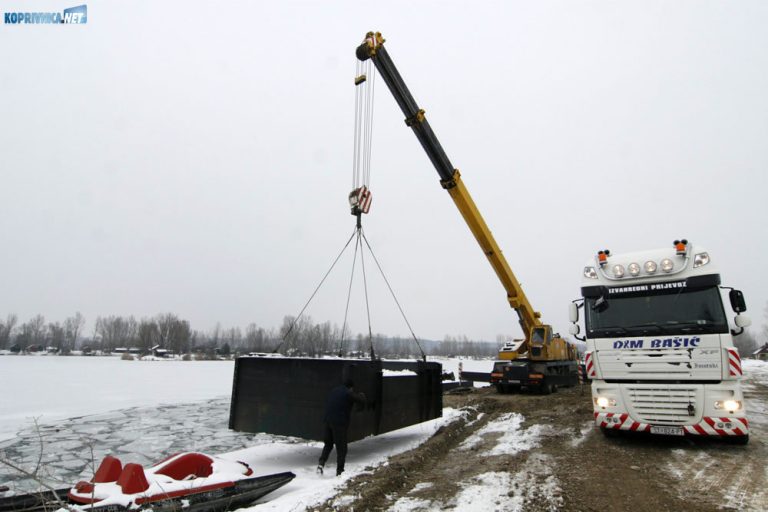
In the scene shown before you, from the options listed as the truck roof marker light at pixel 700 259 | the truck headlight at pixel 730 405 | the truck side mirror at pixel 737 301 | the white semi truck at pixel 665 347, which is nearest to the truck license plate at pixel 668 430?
the white semi truck at pixel 665 347

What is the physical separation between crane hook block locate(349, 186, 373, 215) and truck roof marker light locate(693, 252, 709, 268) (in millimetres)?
6285

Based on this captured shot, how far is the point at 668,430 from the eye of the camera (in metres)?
7.10

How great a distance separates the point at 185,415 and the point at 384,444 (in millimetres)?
7818

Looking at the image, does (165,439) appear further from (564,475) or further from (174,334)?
(174,334)

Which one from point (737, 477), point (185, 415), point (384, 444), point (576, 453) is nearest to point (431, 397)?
point (384, 444)

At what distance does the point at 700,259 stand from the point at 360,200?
21.4 feet

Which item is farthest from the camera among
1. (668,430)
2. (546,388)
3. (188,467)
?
(546,388)

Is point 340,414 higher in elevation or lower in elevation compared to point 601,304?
lower

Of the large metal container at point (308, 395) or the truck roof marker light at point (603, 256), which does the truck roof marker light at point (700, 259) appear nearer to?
the truck roof marker light at point (603, 256)

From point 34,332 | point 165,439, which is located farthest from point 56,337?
point 165,439

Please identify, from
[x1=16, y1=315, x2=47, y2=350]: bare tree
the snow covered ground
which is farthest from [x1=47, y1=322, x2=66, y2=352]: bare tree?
the snow covered ground

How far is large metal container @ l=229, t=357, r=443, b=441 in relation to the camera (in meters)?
7.17

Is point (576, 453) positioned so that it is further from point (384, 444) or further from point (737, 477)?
point (384, 444)

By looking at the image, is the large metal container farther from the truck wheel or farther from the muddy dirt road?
the truck wheel
